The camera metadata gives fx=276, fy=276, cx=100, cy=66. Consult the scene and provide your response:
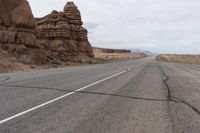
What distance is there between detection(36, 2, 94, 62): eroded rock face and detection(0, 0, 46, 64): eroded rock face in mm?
16630

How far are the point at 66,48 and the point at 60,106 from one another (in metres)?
53.4

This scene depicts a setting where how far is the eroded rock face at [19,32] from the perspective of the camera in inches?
1396

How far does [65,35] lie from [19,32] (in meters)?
25.3

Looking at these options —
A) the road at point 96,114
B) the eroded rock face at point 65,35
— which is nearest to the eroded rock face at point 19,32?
the eroded rock face at point 65,35

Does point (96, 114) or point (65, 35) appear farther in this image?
point (65, 35)

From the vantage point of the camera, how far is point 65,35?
62.3 metres

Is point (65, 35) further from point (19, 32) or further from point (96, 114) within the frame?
point (96, 114)

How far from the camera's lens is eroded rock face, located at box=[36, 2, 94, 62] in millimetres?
59406

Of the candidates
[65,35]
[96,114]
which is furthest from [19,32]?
[96,114]

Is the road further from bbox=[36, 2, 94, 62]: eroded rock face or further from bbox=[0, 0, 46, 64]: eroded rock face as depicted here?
bbox=[36, 2, 94, 62]: eroded rock face

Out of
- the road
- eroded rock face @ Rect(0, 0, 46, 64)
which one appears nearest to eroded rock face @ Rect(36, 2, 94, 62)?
eroded rock face @ Rect(0, 0, 46, 64)

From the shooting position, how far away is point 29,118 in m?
6.23

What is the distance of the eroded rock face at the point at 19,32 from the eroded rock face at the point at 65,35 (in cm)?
1663

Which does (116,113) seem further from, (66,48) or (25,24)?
(66,48)
